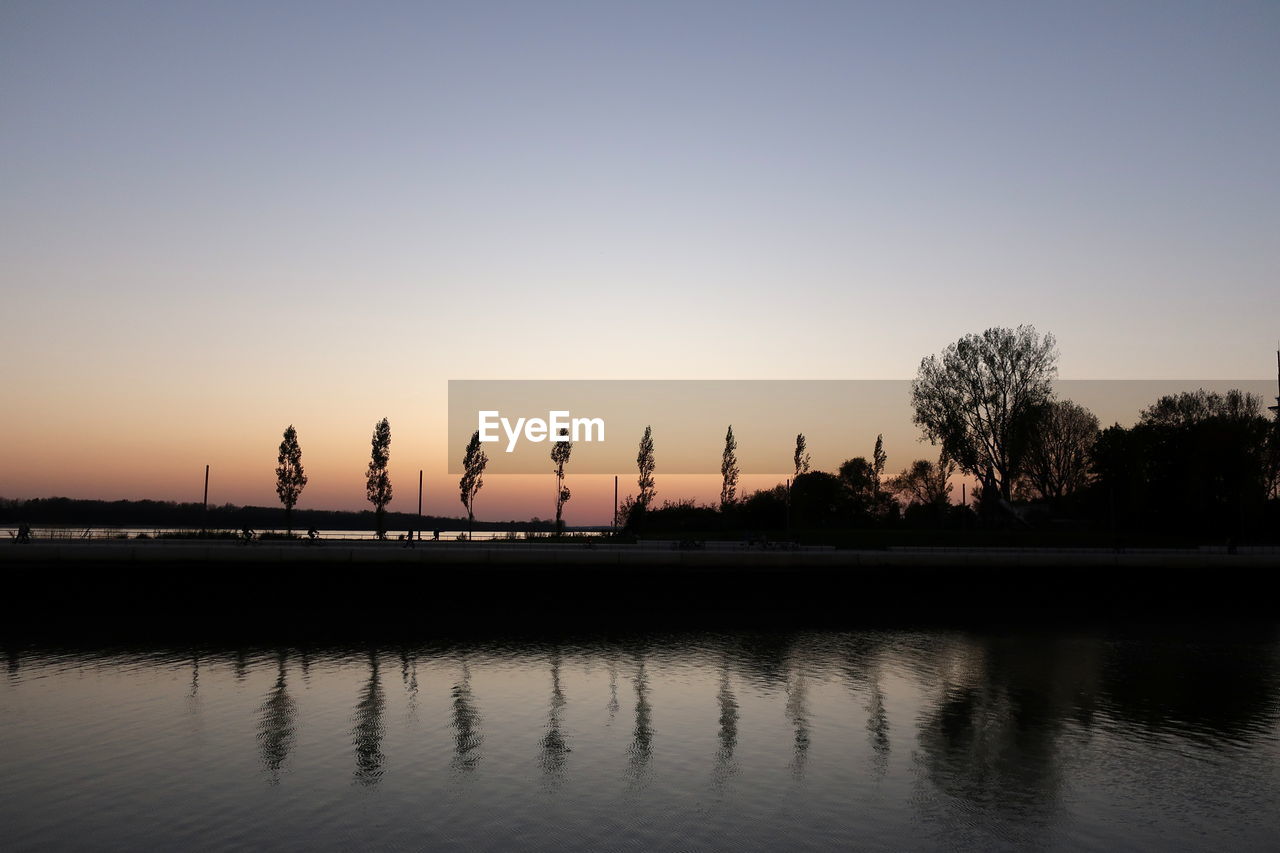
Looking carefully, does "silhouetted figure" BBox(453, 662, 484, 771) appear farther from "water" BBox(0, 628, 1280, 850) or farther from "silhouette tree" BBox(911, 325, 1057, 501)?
"silhouette tree" BBox(911, 325, 1057, 501)

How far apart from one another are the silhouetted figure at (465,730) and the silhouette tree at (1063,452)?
11399cm

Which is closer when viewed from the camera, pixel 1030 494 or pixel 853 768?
pixel 853 768

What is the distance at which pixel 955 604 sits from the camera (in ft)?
199

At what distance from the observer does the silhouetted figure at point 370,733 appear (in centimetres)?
2098

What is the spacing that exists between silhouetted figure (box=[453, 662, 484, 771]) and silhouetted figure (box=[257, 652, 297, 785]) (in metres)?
4.25

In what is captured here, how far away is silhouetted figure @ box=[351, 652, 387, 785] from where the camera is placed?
20984 millimetres

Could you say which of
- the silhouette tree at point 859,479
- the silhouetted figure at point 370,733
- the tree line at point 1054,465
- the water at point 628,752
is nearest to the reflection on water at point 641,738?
the water at point 628,752

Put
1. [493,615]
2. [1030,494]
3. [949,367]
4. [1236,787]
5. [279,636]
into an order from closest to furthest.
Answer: [1236,787] < [279,636] < [493,615] < [949,367] < [1030,494]

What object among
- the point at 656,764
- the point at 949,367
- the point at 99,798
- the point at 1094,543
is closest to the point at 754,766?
the point at 656,764

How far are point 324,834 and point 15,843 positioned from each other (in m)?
5.52

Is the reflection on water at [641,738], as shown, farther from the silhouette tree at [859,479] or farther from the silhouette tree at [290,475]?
Answer: the silhouette tree at [859,479]

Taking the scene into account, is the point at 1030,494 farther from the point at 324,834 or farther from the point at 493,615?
the point at 324,834

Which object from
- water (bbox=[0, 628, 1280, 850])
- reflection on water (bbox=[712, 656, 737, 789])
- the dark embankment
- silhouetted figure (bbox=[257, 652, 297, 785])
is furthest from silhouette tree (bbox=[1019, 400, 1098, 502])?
silhouetted figure (bbox=[257, 652, 297, 785])

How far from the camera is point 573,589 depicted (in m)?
56.8
